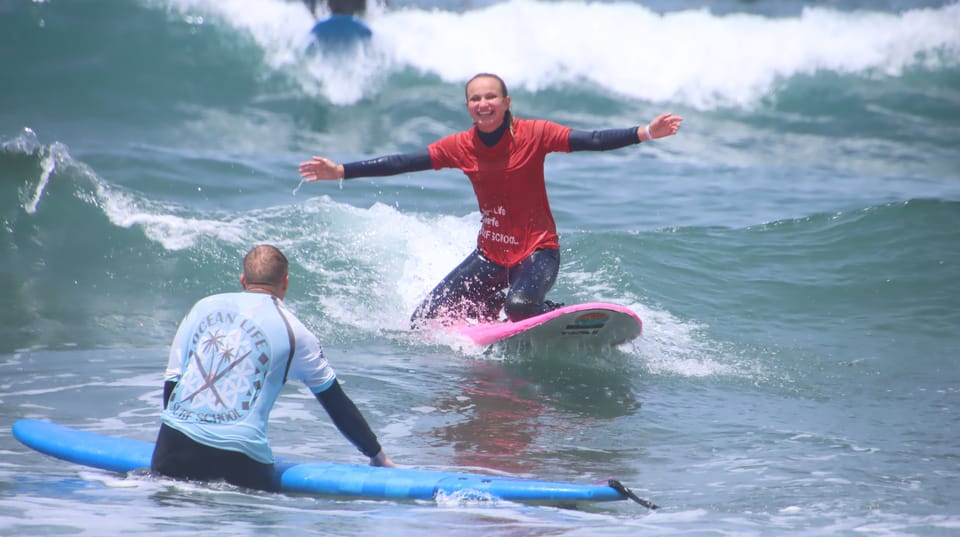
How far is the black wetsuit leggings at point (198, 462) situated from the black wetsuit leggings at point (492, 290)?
3.03 meters

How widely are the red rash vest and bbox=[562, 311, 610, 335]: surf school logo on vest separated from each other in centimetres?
50

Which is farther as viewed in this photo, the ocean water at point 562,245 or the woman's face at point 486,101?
the woman's face at point 486,101

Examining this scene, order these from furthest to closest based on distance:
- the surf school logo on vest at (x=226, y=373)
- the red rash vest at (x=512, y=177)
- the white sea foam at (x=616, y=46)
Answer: the white sea foam at (x=616, y=46) < the red rash vest at (x=512, y=177) < the surf school logo on vest at (x=226, y=373)

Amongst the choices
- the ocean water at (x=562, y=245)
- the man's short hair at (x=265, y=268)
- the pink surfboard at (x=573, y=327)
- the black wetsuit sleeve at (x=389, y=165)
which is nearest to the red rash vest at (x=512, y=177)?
the black wetsuit sleeve at (x=389, y=165)

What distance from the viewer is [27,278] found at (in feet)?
32.0

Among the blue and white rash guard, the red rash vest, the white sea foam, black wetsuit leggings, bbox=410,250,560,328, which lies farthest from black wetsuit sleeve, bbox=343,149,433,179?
the white sea foam

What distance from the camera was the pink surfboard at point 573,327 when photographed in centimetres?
705

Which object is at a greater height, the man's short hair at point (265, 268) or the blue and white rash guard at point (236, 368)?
the man's short hair at point (265, 268)

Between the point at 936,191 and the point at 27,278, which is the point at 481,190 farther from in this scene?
the point at 936,191

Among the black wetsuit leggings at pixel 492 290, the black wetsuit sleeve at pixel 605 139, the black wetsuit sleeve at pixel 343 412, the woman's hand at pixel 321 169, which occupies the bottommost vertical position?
the black wetsuit sleeve at pixel 343 412

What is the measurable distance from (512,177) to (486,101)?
57cm

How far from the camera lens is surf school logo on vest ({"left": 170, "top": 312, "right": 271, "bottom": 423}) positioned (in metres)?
4.18

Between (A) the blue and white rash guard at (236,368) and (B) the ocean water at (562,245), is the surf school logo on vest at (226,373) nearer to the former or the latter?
(A) the blue and white rash guard at (236,368)

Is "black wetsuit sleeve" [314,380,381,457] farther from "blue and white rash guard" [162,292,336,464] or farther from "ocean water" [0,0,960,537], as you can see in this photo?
"ocean water" [0,0,960,537]
